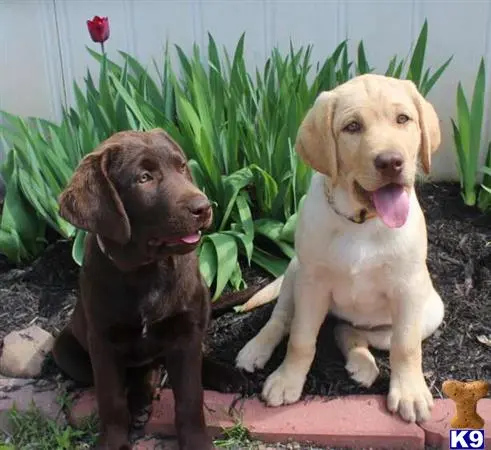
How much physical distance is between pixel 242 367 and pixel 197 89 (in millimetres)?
1310

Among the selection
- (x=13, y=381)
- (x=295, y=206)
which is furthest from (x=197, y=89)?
(x=13, y=381)

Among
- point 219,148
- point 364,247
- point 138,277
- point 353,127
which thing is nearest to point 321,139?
point 353,127

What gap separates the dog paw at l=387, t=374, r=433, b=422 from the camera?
99.2 inches

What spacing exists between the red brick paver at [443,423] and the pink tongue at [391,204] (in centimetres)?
77

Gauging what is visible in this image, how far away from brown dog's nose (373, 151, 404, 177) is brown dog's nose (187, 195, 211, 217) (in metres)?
0.51

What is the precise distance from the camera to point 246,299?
3.10 meters

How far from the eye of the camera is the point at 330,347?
2.96 meters

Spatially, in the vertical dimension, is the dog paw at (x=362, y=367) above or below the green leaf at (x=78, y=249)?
below

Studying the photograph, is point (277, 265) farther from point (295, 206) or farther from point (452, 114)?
point (452, 114)

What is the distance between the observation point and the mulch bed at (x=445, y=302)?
110 inches

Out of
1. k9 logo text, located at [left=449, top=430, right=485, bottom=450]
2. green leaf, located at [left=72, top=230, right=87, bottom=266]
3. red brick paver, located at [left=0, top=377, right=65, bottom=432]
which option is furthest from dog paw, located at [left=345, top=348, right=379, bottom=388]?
green leaf, located at [left=72, top=230, right=87, bottom=266]

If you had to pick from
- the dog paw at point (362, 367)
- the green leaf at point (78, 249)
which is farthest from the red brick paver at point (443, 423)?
the green leaf at point (78, 249)

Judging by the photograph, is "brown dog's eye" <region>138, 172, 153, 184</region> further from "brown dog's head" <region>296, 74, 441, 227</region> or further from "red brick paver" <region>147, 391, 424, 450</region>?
"red brick paver" <region>147, 391, 424, 450</region>

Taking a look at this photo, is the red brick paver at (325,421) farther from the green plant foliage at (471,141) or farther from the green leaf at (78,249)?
the green plant foliage at (471,141)
